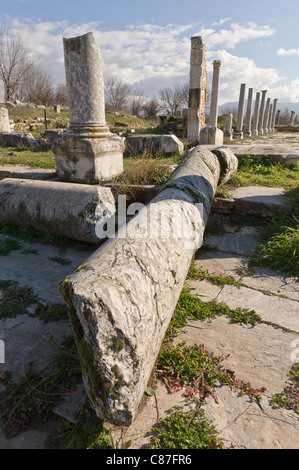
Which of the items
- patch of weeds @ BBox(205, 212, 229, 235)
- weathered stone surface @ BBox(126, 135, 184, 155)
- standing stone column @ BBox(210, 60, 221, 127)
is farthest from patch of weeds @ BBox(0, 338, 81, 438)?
standing stone column @ BBox(210, 60, 221, 127)

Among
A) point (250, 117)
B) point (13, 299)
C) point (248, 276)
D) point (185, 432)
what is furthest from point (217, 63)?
point (185, 432)

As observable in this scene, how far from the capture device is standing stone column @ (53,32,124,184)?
452 cm

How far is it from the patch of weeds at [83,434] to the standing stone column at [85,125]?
376cm

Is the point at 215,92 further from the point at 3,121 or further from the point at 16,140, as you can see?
the point at 16,140

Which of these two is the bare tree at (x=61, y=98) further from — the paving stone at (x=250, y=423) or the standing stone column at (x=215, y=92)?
the paving stone at (x=250, y=423)

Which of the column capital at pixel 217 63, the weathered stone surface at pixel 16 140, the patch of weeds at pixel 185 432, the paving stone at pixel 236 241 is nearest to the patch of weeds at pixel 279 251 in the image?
Result: the paving stone at pixel 236 241

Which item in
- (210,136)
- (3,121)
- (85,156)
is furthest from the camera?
(3,121)

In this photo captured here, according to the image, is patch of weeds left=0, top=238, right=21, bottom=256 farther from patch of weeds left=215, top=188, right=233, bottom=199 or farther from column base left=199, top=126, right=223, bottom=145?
column base left=199, top=126, right=223, bottom=145

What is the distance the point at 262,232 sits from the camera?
12.6 feet

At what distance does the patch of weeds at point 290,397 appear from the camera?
166 cm

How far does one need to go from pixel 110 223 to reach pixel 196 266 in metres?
1.12

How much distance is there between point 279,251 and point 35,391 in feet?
8.90

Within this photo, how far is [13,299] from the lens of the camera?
2.54 meters
